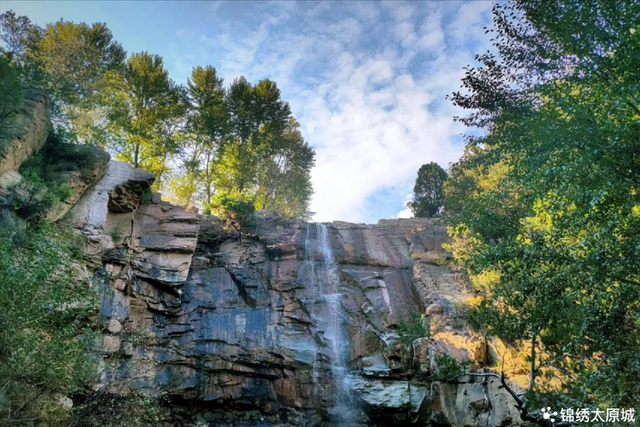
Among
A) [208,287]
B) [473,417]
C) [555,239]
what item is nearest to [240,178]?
[208,287]

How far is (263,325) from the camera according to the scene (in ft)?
55.0

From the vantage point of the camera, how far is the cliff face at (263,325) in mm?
13766

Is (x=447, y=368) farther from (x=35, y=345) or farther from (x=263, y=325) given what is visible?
(x=35, y=345)

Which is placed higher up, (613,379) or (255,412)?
(613,379)

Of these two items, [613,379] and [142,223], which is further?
[142,223]

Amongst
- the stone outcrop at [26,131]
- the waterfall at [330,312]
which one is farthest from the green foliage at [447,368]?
the stone outcrop at [26,131]

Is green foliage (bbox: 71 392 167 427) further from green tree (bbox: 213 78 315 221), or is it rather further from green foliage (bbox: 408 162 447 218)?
green foliage (bbox: 408 162 447 218)

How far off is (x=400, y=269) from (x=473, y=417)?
9.79 metres

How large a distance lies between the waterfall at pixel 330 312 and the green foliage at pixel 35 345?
30.9ft

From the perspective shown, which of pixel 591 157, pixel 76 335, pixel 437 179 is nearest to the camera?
pixel 591 157

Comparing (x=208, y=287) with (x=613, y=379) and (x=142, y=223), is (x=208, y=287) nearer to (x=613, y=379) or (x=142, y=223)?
(x=142, y=223)

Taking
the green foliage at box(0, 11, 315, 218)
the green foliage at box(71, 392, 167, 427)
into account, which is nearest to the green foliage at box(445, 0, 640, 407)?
the green foliage at box(71, 392, 167, 427)

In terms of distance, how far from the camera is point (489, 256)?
8148mm

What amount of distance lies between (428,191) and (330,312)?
19745 mm
